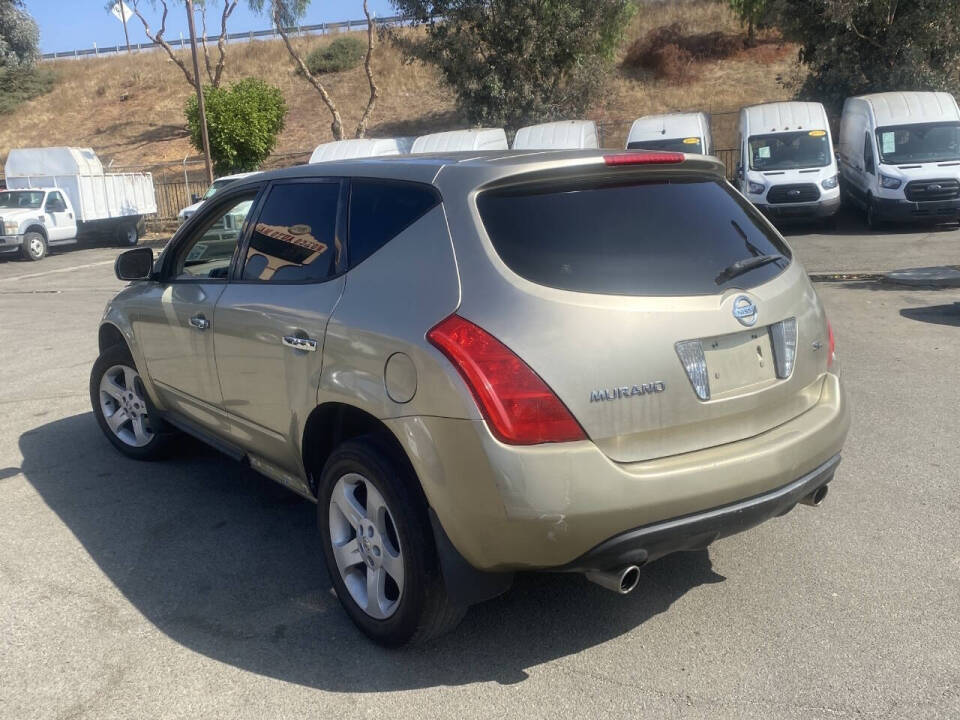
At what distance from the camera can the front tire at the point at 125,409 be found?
5.63 m

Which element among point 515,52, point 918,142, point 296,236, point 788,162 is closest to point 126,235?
Result: point 515,52

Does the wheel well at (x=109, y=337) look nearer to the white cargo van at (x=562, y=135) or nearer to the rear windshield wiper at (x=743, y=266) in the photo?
the rear windshield wiper at (x=743, y=266)

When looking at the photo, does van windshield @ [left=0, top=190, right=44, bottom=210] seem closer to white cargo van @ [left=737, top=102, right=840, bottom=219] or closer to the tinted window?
white cargo van @ [left=737, top=102, right=840, bottom=219]

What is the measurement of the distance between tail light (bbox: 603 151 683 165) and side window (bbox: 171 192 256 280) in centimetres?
192

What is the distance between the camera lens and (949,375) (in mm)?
7191

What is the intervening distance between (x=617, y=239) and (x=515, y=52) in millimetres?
27905

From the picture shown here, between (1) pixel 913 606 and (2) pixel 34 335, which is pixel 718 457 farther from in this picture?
(2) pixel 34 335

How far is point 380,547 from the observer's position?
3439 millimetres

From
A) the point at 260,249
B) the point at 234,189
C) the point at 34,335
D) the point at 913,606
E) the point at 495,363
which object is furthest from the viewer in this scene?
the point at 34,335

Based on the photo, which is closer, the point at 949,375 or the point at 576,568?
the point at 576,568

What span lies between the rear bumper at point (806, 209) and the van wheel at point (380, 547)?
17.1 metres

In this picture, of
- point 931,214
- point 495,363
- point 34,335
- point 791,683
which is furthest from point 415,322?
point 931,214

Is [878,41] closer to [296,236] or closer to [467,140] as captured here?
[467,140]

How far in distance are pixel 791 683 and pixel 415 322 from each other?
179 cm
